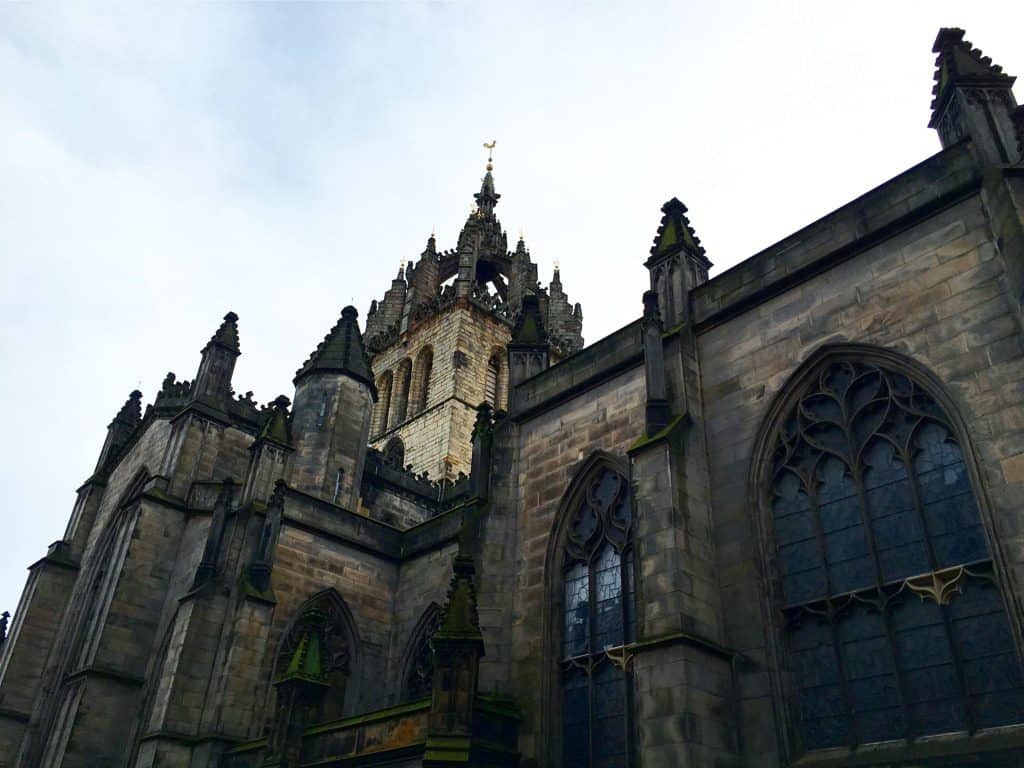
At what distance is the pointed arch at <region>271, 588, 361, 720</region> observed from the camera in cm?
1614

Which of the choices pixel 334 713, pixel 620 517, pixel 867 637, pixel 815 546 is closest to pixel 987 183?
pixel 815 546

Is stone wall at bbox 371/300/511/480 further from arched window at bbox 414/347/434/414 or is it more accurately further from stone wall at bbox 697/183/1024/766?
stone wall at bbox 697/183/1024/766

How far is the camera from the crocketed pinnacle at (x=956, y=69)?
10.9m

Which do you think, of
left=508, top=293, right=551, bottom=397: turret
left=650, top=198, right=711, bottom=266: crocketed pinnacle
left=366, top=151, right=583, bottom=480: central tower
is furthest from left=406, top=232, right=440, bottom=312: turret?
left=650, top=198, right=711, bottom=266: crocketed pinnacle

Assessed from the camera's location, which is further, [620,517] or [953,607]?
[620,517]

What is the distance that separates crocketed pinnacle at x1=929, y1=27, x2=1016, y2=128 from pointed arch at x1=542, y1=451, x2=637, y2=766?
6895 mm

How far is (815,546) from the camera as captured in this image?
409 inches

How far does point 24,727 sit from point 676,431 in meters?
20.0

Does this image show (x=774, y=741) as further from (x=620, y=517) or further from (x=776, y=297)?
(x=776, y=297)

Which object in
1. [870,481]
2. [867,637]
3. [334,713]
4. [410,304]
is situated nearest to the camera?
[867,637]

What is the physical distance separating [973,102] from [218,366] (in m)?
19.7

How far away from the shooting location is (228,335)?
24.5 metres

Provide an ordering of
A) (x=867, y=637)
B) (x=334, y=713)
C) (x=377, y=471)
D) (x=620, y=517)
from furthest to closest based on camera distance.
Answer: (x=377, y=471), (x=334, y=713), (x=620, y=517), (x=867, y=637)

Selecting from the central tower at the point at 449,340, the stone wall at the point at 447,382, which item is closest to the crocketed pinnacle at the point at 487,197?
the central tower at the point at 449,340
